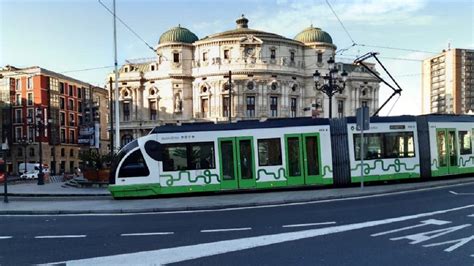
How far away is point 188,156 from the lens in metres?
14.8

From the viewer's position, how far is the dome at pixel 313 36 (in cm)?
7944

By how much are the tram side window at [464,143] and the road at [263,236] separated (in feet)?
20.5

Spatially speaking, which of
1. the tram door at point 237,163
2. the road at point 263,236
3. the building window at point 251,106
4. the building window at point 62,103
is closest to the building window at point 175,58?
the building window at point 251,106

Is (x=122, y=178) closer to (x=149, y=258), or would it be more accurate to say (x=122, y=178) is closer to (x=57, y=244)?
(x=57, y=244)

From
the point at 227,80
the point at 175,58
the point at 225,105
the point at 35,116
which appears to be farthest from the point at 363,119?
Result: the point at 35,116

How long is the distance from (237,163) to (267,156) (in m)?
1.17

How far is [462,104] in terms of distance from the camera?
67.7 meters

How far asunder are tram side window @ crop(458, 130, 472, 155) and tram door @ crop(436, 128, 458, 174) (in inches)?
14.1

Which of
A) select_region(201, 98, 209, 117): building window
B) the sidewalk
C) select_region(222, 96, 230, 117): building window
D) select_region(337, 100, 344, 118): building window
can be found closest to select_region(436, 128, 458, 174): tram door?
the sidewalk

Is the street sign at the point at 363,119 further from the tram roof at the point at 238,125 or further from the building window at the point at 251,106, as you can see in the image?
the building window at the point at 251,106

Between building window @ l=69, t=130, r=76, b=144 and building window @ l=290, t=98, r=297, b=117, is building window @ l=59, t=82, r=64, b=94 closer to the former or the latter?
building window @ l=69, t=130, r=76, b=144

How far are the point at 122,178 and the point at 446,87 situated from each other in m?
65.2

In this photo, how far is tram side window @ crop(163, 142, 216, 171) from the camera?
14648mm

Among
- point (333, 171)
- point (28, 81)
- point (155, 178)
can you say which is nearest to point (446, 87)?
point (333, 171)
